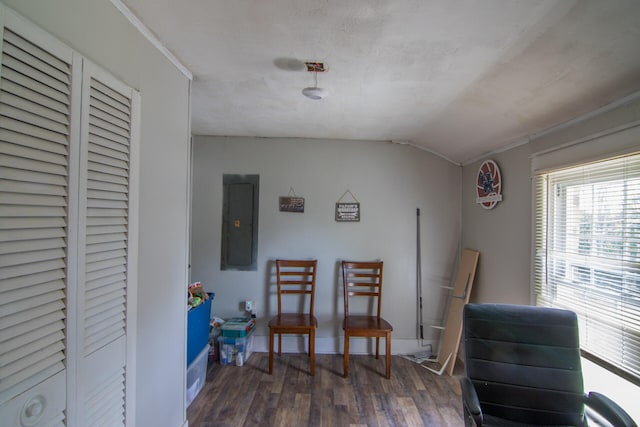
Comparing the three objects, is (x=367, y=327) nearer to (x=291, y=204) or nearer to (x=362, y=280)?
(x=362, y=280)

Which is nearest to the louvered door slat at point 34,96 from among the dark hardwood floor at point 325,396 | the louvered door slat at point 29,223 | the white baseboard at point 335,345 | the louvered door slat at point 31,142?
the louvered door slat at point 31,142

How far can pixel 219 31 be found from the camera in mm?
1333

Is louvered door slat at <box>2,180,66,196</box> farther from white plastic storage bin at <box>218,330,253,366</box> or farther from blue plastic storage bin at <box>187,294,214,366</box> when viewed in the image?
white plastic storage bin at <box>218,330,253,366</box>

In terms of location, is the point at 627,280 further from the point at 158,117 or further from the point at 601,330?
the point at 158,117

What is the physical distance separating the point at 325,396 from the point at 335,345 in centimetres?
76

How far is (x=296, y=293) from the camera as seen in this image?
9.82ft

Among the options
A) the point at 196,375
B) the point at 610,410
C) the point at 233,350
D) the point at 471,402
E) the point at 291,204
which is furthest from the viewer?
the point at 291,204

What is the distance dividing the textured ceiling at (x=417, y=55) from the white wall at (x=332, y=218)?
33.4 inches

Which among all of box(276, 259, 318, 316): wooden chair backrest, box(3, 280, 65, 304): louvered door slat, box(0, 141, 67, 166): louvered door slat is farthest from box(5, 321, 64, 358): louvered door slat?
box(276, 259, 318, 316): wooden chair backrest

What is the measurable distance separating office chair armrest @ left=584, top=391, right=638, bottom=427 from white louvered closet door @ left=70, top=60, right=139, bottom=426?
213 cm

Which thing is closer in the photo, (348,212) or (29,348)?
(29,348)

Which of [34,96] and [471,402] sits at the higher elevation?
[34,96]

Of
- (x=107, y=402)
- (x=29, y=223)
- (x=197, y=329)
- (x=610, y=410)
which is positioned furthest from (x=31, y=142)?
(x=610, y=410)

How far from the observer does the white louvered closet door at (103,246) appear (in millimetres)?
1021
